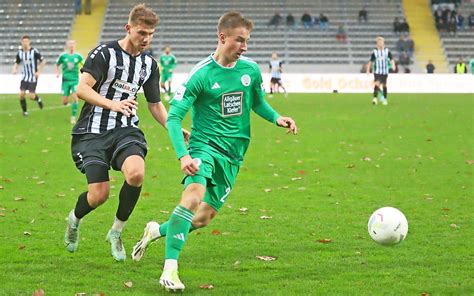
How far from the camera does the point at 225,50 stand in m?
6.76

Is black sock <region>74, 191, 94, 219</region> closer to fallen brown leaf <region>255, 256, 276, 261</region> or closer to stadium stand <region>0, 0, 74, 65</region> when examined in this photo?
fallen brown leaf <region>255, 256, 276, 261</region>

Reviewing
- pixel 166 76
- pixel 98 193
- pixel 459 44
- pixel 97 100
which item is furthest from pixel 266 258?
pixel 459 44

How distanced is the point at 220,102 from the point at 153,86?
1.15 m

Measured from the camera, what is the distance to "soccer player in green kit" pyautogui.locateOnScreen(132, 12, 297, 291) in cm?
645

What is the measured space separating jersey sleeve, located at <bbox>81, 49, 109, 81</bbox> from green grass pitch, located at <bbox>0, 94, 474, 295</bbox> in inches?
62.3

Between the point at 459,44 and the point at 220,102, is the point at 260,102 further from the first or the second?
the point at 459,44

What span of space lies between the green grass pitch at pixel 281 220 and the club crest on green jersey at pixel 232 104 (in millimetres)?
1277

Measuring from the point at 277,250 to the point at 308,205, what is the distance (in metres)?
2.74

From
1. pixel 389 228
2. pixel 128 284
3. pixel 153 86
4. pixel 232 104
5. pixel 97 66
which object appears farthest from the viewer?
pixel 153 86

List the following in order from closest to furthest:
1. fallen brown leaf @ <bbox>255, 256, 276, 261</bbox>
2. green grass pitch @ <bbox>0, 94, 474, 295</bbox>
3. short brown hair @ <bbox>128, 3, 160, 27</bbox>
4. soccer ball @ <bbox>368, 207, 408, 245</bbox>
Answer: green grass pitch @ <bbox>0, 94, 474, 295</bbox> < soccer ball @ <bbox>368, 207, 408, 245</bbox> < short brown hair @ <bbox>128, 3, 160, 27</bbox> < fallen brown leaf @ <bbox>255, 256, 276, 261</bbox>

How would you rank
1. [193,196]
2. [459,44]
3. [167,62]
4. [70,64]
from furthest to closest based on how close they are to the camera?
[459,44], [167,62], [70,64], [193,196]

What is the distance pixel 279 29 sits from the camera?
2063 inches

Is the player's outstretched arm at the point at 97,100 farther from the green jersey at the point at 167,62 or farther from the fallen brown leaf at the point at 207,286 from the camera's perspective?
the green jersey at the point at 167,62

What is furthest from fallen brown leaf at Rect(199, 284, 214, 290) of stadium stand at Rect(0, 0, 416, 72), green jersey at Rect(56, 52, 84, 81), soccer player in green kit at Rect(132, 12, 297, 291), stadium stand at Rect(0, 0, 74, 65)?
stadium stand at Rect(0, 0, 74, 65)
